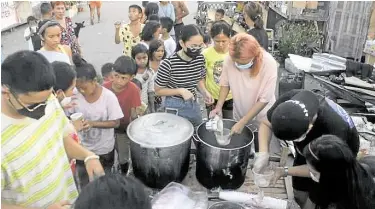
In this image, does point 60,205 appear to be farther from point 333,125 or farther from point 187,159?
point 333,125

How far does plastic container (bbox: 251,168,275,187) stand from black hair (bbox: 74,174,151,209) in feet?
4.59

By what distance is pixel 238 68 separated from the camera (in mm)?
2922

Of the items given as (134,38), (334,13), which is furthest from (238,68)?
(334,13)

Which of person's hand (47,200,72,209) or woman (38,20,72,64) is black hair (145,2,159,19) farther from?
person's hand (47,200,72,209)

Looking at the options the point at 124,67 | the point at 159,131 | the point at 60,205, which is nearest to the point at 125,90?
the point at 124,67

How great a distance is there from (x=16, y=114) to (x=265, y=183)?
1.70 meters

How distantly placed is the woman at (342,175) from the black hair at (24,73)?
1432mm

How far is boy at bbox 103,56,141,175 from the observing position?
291 cm

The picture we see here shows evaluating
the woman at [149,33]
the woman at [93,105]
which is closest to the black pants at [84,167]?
the woman at [93,105]

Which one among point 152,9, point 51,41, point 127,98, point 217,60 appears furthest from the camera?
point 152,9

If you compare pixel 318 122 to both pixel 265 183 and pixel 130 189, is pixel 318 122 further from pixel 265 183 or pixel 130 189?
pixel 130 189

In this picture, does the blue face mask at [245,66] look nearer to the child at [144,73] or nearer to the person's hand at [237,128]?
the person's hand at [237,128]

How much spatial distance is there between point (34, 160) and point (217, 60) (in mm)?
2286

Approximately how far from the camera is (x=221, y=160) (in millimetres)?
2426
